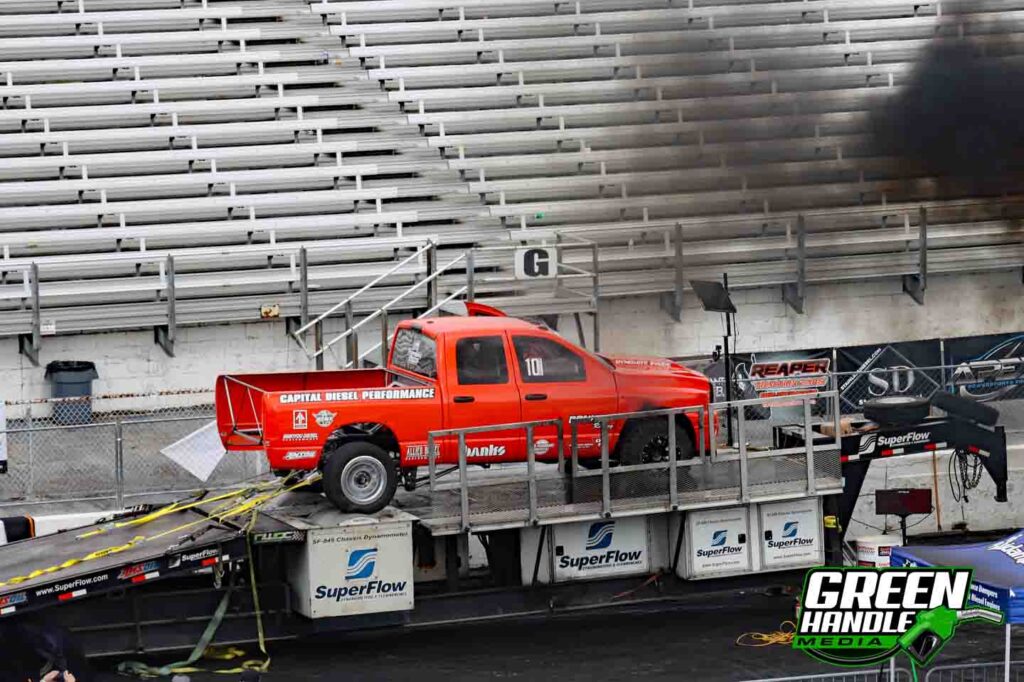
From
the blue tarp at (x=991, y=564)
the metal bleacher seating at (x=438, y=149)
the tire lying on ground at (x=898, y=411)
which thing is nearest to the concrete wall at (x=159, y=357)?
the metal bleacher seating at (x=438, y=149)

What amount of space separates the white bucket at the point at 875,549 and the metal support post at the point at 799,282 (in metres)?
7.28

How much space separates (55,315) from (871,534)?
1017 centimetres

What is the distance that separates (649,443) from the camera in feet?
49.5

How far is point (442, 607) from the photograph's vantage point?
14508mm

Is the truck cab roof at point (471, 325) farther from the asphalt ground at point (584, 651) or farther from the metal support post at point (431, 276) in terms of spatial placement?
the metal support post at point (431, 276)

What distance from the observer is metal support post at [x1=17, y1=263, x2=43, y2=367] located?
803 inches

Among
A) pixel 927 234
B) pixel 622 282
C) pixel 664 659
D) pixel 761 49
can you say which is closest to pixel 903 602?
pixel 664 659

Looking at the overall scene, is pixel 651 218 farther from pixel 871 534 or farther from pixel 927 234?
pixel 871 534

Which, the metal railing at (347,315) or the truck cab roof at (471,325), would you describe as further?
the metal railing at (347,315)

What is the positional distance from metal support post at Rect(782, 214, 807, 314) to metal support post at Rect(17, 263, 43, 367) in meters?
9.62

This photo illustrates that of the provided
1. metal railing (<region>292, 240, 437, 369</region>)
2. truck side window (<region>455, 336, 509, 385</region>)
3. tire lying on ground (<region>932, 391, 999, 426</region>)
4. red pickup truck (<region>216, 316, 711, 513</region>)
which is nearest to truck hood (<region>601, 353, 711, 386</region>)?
red pickup truck (<region>216, 316, 711, 513</region>)

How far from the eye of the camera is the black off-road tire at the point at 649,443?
1504 cm

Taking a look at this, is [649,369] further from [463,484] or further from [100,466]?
[100,466]

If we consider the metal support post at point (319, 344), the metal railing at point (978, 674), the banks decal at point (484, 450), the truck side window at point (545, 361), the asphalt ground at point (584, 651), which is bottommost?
the metal railing at point (978, 674)
